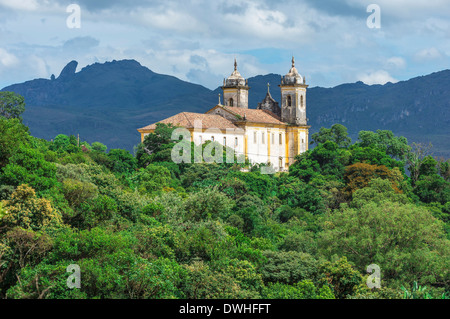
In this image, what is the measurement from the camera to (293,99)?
7800 cm

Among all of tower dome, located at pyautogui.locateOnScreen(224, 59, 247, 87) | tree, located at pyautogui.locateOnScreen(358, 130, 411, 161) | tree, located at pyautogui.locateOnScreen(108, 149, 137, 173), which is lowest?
tree, located at pyautogui.locateOnScreen(108, 149, 137, 173)

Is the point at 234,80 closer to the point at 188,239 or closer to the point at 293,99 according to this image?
the point at 293,99

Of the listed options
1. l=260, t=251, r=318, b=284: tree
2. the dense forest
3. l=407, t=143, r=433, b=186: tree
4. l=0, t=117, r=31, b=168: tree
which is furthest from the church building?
l=260, t=251, r=318, b=284: tree

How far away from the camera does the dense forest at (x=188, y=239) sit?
3048 cm

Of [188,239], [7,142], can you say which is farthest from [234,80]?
[188,239]

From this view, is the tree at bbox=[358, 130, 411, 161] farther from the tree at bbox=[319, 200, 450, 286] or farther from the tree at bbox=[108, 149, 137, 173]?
the tree at bbox=[319, 200, 450, 286]

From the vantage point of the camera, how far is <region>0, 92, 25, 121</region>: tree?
77312 millimetres

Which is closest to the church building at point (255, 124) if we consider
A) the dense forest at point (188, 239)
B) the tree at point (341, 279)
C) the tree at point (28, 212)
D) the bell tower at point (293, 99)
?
the bell tower at point (293, 99)

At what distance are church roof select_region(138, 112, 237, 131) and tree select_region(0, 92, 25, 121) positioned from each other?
1648 cm

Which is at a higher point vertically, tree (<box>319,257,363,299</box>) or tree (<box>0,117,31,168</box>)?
tree (<box>0,117,31,168</box>)

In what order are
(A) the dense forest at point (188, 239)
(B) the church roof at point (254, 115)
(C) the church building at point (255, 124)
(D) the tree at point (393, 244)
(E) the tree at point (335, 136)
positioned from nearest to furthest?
(A) the dense forest at point (188, 239) < (D) the tree at point (393, 244) < (C) the church building at point (255, 124) < (B) the church roof at point (254, 115) < (E) the tree at point (335, 136)

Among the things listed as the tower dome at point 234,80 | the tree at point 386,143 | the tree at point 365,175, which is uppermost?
the tower dome at point 234,80

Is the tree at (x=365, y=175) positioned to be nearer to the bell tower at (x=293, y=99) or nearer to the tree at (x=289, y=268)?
the bell tower at (x=293, y=99)
